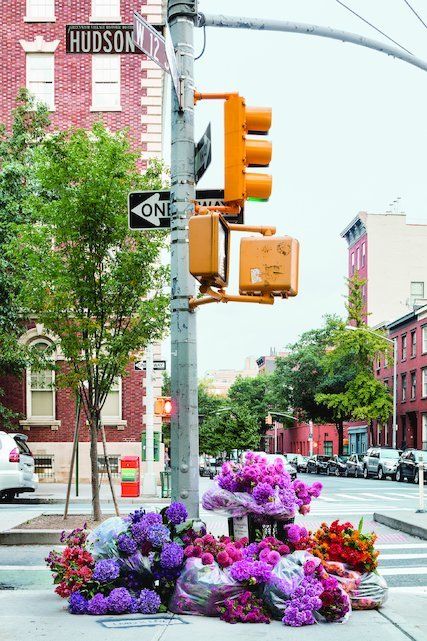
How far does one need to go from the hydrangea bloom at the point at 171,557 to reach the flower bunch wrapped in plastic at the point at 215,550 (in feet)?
0.45

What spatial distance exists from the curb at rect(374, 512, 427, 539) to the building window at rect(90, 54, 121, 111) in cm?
1893


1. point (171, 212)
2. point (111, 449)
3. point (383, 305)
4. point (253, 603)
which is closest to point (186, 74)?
point (171, 212)

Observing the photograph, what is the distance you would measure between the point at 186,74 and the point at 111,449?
2395 centimetres

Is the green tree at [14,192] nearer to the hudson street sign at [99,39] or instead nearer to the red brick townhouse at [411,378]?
the hudson street sign at [99,39]

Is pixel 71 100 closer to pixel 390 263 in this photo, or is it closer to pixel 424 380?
pixel 424 380

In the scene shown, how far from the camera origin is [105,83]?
104 ft

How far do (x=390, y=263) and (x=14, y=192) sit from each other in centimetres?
5086

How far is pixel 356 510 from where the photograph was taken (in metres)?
21.0

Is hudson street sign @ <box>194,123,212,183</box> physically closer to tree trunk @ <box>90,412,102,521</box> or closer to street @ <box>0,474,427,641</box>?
street @ <box>0,474,427,641</box>

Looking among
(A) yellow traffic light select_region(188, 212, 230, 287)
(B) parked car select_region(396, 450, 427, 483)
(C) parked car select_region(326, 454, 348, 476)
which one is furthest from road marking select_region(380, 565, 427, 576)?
(C) parked car select_region(326, 454, 348, 476)

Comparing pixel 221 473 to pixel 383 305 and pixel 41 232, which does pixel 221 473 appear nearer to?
pixel 41 232

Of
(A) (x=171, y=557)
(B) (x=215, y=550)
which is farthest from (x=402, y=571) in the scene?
(A) (x=171, y=557)

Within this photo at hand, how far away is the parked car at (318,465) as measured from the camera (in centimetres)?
5895

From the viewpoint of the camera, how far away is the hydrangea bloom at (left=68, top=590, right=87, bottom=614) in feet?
22.8
